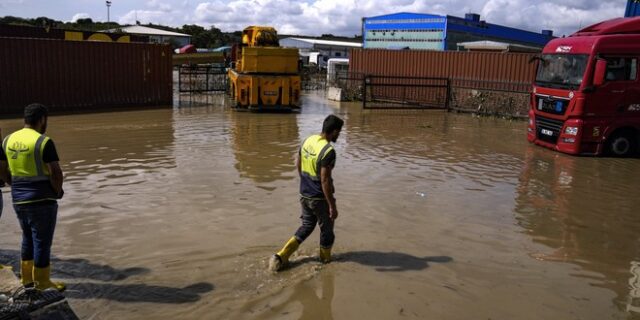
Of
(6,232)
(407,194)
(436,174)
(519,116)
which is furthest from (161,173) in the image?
(519,116)

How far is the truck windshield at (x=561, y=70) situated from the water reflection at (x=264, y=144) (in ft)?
21.1

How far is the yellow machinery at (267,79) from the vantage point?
19500 mm

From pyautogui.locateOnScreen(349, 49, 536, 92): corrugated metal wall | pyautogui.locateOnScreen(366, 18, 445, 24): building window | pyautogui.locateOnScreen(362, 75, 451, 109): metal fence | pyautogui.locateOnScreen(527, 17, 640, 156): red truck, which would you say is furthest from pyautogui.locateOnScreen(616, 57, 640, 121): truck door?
pyautogui.locateOnScreen(366, 18, 445, 24): building window

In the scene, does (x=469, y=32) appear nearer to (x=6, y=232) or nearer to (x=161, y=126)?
(x=161, y=126)

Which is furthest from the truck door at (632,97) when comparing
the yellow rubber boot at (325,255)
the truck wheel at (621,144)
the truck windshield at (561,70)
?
the yellow rubber boot at (325,255)

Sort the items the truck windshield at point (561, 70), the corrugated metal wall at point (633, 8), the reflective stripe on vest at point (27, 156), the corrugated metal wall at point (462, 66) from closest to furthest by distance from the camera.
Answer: the reflective stripe on vest at point (27, 156) → the truck windshield at point (561, 70) → the corrugated metal wall at point (633, 8) → the corrugated metal wall at point (462, 66)

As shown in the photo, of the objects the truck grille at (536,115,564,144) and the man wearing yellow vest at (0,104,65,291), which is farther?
the truck grille at (536,115,564,144)

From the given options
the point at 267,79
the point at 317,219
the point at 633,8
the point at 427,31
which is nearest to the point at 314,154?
the point at 317,219

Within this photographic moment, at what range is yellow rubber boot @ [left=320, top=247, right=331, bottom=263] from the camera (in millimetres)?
5486

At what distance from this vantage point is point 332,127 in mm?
5137

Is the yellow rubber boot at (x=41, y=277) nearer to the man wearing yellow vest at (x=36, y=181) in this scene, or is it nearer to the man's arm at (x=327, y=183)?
the man wearing yellow vest at (x=36, y=181)

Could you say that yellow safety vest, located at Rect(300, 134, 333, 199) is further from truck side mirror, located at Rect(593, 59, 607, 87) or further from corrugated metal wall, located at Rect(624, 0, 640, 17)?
corrugated metal wall, located at Rect(624, 0, 640, 17)

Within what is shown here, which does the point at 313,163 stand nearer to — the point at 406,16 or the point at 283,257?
the point at 283,257

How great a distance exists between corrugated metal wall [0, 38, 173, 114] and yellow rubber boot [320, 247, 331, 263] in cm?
1587
